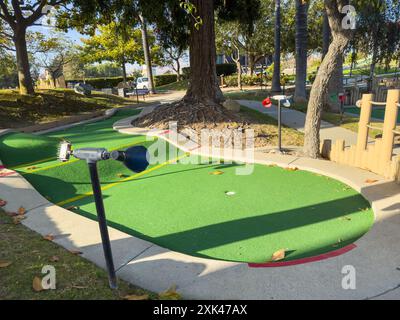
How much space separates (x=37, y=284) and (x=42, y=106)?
1357cm

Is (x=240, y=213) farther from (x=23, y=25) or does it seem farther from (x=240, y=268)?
(x=23, y=25)

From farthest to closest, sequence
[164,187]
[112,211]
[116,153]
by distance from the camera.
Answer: [164,187]
[112,211]
[116,153]

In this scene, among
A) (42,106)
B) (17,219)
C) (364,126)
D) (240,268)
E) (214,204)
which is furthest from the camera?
(42,106)

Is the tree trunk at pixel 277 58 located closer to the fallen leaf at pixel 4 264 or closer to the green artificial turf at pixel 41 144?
the green artificial turf at pixel 41 144

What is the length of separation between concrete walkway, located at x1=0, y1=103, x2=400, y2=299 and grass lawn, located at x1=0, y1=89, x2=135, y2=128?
32.6 ft

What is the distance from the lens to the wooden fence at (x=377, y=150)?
535cm

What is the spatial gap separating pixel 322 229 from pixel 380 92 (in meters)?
17.2

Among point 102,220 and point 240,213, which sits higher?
point 102,220

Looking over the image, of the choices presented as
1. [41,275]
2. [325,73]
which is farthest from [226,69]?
[41,275]

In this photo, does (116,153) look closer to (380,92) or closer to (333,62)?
(333,62)

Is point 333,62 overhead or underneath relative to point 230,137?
overhead

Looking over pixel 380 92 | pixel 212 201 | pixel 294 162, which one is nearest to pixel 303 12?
pixel 380 92

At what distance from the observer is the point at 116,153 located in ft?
7.86

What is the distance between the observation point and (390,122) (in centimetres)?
545
